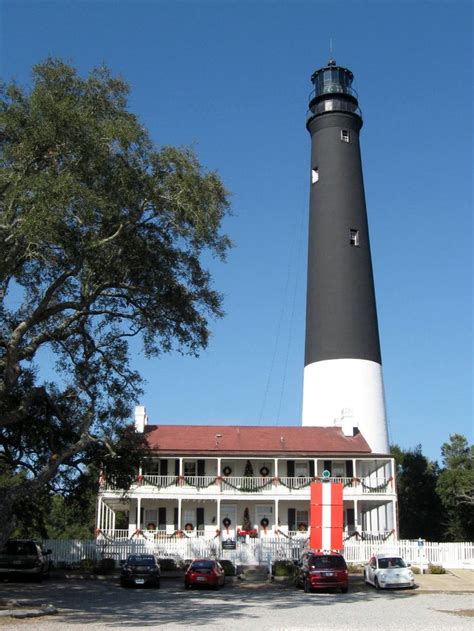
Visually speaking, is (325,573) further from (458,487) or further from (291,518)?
(458,487)

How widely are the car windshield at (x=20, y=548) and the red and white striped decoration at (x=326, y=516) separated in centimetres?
1074

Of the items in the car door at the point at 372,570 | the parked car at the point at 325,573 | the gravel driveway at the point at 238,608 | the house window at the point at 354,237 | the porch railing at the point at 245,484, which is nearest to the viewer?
the gravel driveway at the point at 238,608

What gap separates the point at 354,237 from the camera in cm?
4641

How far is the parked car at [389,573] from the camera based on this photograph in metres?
28.3

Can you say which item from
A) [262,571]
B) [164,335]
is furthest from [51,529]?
[164,335]

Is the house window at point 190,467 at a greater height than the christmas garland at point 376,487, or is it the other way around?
the house window at point 190,467

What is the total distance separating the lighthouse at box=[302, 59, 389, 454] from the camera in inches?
1762

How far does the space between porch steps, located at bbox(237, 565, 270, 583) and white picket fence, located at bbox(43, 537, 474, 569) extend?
1.86 ft

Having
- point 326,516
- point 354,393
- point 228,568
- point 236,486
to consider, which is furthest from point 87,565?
point 354,393

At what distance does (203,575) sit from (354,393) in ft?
63.2

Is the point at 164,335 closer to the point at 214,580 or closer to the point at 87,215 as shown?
the point at 87,215

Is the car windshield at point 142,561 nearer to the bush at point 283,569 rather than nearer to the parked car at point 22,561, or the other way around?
the parked car at point 22,561

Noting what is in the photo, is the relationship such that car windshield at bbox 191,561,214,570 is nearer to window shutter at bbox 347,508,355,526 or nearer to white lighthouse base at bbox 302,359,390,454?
window shutter at bbox 347,508,355,526

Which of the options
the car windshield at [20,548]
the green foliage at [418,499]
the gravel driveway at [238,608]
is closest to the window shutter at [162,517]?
the gravel driveway at [238,608]
